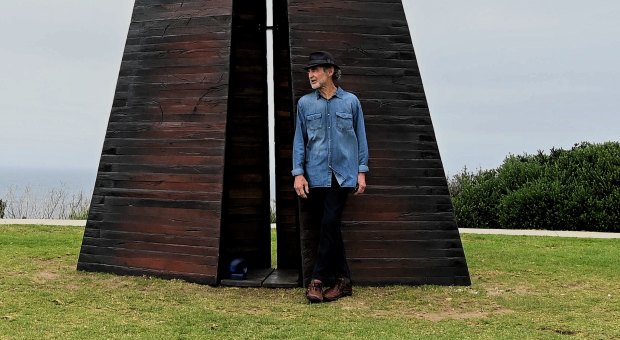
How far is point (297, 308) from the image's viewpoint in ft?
16.6

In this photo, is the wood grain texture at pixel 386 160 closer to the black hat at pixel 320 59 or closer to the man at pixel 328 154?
the man at pixel 328 154

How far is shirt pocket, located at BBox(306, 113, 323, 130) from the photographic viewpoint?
5340mm

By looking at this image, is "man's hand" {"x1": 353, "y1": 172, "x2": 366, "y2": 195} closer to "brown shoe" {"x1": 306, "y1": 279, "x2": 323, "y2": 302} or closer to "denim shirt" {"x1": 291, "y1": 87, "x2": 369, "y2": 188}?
"denim shirt" {"x1": 291, "y1": 87, "x2": 369, "y2": 188}

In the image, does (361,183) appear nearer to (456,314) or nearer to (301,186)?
(301,186)

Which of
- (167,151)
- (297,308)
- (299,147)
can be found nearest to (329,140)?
(299,147)

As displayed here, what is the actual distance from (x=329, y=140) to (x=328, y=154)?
0.10 meters

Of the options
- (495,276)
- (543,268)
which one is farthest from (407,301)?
(543,268)

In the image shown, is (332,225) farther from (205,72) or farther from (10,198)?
(10,198)

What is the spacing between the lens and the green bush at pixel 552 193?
39.7ft

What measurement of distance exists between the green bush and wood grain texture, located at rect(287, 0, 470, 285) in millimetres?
6906

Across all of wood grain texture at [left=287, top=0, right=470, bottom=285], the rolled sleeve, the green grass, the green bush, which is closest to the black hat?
the rolled sleeve

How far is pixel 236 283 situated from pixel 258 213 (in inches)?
44.6

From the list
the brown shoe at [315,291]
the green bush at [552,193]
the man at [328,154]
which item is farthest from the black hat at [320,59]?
the green bush at [552,193]

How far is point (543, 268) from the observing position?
23.7ft
